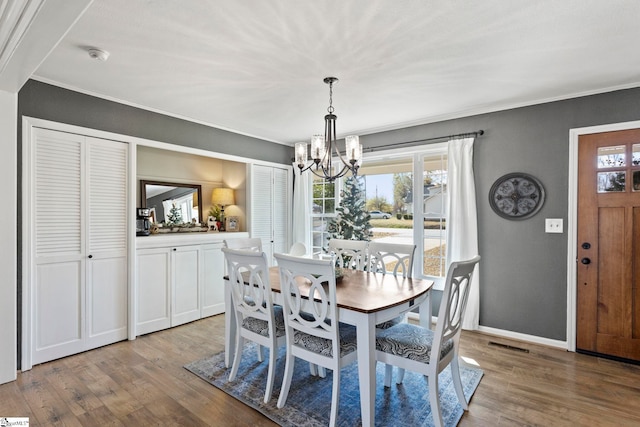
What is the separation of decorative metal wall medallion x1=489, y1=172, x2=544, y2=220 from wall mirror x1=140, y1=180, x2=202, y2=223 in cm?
377

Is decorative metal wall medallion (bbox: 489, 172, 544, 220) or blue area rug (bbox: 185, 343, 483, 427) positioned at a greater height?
decorative metal wall medallion (bbox: 489, 172, 544, 220)

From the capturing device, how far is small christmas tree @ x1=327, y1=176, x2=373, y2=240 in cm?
452

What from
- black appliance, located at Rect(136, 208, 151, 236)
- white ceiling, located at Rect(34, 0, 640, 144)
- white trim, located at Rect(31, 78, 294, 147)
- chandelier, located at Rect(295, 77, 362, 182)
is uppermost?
white ceiling, located at Rect(34, 0, 640, 144)

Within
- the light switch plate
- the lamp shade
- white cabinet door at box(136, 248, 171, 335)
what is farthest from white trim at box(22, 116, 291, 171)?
the light switch plate

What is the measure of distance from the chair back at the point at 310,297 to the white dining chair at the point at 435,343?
377mm

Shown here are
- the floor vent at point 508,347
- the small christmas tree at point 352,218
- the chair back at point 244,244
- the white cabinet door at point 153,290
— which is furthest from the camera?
the small christmas tree at point 352,218

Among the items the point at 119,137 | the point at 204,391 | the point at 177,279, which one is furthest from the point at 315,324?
the point at 119,137

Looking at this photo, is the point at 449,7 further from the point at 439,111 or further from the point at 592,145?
the point at 592,145

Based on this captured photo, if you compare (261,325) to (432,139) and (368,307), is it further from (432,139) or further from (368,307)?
(432,139)

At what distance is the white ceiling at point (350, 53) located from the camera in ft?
6.06

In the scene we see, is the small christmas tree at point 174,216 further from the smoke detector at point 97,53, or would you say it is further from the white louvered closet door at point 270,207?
the smoke detector at point 97,53

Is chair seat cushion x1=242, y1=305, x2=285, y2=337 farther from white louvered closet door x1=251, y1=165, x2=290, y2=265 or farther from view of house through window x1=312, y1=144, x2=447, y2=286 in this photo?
view of house through window x1=312, y1=144, x2=447, y2=286

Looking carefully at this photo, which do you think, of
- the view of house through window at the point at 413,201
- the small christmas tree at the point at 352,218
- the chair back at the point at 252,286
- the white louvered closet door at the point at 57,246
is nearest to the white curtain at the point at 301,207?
the view of house through window at the point at 413,201

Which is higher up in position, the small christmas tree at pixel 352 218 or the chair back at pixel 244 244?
the small christmas tree at pixel 352 218
